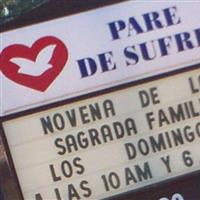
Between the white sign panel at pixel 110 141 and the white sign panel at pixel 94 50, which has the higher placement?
the white sign panel at pixel 94 50

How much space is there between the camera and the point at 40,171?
4.54 meters

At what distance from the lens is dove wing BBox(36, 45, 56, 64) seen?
4477 mm

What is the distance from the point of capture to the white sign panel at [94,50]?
447 centimetres

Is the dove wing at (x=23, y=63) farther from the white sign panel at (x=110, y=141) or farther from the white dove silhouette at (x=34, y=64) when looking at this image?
the white sign panel at (x=110, y=141)

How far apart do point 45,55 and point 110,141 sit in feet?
2.00

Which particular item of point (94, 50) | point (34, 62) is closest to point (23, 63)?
point (34, 62)

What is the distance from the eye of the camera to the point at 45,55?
14.7ft

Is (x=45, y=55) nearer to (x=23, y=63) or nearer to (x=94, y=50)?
(x=23, y=63)

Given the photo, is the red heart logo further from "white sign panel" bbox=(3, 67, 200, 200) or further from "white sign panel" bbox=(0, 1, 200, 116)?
"white sign panel" bbox=(3, 67, 200, 200)

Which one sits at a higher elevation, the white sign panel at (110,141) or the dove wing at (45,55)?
the dove wing at (45,55)

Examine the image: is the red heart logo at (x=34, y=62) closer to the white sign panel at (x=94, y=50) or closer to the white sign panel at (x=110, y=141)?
the white sign panel at (x=94, y=50)

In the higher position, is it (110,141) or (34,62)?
(34,62)

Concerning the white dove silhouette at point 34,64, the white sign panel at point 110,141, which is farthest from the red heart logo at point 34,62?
the white sign panel at point 110,141

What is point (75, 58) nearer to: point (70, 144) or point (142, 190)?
point (70, 144)
